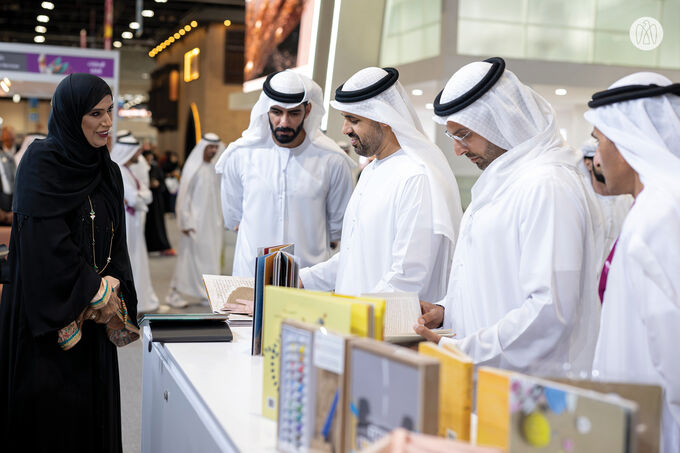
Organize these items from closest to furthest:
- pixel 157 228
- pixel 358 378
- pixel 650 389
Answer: pixel 650 389 < pixel 358 378 < pixel 157 228

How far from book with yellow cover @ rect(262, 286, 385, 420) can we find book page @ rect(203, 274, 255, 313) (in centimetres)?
107

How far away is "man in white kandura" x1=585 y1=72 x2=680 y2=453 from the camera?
5.24 ft

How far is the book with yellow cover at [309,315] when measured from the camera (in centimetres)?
151

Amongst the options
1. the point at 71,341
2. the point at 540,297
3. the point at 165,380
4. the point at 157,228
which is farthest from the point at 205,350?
the point at 157,228

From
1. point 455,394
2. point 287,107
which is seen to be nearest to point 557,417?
point 455,394

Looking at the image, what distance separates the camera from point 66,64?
336 inches

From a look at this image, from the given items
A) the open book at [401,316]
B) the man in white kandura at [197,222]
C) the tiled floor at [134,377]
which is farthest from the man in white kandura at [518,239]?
the man in white kandura at [197,222]

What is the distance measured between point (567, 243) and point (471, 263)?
0.35 m

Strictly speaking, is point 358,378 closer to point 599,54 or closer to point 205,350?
point 205,350

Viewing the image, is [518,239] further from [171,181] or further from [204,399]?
[171,181]

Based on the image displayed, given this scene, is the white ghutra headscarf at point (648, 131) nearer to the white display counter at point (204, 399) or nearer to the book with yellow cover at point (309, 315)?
the book with yellow cover at point (309, 315)

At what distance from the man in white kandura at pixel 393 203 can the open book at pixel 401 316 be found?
588 millimetres

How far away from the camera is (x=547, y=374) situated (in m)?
1.25

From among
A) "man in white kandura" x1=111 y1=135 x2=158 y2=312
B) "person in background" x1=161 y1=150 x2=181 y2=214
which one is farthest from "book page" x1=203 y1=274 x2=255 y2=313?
"person in background" x1=161 y1=150 x2=181 y2=214
